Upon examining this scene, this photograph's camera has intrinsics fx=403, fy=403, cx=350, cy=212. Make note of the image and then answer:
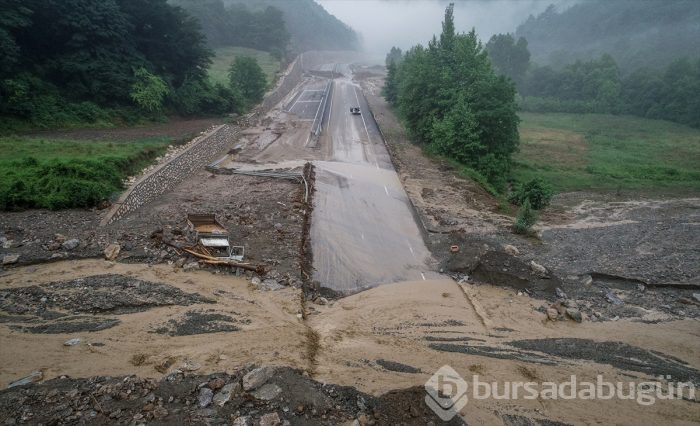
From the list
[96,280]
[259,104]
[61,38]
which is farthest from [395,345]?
[259,104]

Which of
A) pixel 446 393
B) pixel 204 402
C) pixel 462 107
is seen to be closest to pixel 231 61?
pixel 462 107

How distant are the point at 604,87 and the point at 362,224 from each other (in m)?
64.0

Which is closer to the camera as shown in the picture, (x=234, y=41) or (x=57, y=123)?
(x=57, y=123)

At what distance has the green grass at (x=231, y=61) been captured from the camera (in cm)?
4782

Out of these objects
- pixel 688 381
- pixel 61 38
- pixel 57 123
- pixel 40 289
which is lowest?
pixel 40 289

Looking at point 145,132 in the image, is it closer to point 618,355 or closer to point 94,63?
point 94,63

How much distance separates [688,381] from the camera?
9172mm

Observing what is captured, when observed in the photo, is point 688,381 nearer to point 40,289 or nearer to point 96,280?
point 96,280

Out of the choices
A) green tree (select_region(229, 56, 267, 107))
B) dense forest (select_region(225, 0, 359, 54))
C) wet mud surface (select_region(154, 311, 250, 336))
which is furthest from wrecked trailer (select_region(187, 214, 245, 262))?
dense forest (select_region(225, 0, 359, 54))

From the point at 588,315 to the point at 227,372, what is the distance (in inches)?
417

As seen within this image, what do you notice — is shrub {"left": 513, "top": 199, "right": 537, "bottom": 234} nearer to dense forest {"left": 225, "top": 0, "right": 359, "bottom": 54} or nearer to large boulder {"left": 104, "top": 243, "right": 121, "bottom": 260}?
large boulder {"left": 104, "top": 243, "right": 121, "bottom": 260}

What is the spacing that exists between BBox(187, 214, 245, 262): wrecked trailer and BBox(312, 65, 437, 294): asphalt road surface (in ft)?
9.83

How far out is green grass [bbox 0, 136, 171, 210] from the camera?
1531 cm

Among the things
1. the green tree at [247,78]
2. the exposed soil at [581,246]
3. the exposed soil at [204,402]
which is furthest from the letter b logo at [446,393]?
the green tree at [247,78]
